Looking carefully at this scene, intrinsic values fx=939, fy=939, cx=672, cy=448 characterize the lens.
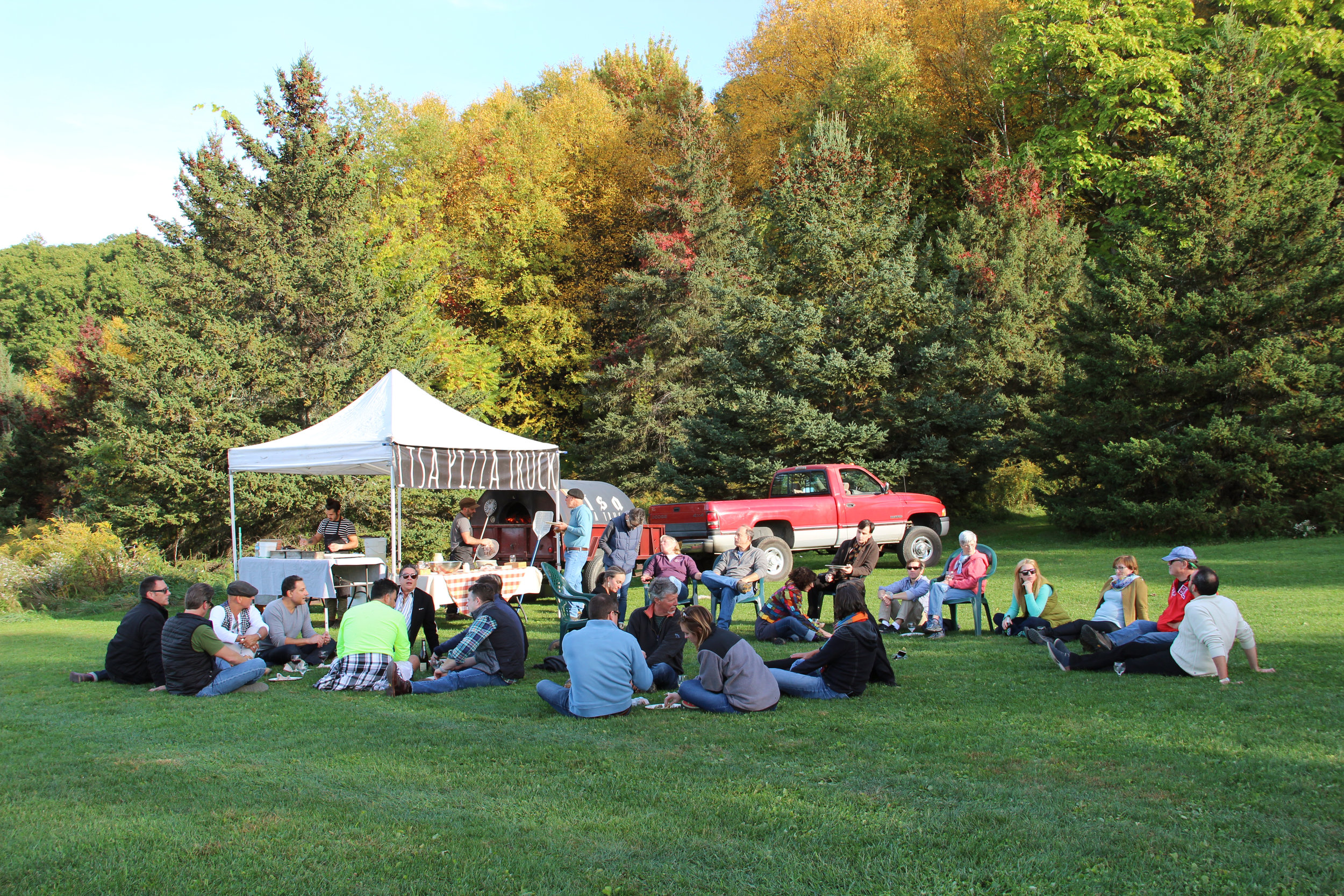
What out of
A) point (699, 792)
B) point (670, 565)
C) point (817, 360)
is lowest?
point (699, 792)

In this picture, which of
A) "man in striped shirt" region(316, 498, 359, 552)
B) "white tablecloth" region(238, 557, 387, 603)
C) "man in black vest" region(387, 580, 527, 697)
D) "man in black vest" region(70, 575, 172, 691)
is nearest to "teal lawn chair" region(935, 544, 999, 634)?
"man in black vest" region(387, 580, 527, 697)

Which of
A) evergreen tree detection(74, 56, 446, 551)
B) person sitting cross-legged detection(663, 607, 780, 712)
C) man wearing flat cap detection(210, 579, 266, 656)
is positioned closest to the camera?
person sitting cross-legged detection(663, 607, 780, 712)

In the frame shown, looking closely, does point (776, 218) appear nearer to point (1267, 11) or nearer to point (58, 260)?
point (1267, 11)

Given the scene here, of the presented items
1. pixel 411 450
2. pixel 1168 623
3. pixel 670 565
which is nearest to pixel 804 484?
pixel 670 565

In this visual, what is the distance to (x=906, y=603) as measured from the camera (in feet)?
33.0

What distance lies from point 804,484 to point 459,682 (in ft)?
33.6

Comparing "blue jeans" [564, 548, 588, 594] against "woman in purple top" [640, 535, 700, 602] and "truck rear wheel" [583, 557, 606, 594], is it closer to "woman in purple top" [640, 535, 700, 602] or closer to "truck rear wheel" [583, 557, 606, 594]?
"woman in purple top" [640, 535, 700, 602]

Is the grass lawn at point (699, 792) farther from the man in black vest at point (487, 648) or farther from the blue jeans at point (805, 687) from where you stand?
the man in black vest at point (487, 648)

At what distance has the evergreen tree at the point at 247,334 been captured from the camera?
20688 millimetres

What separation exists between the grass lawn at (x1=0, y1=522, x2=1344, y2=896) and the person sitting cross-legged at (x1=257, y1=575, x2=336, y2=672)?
123 centimetres

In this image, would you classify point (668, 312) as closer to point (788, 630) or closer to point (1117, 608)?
point (788, 630)

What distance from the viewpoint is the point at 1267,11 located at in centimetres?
2670

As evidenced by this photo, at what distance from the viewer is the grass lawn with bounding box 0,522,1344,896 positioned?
11.6ft

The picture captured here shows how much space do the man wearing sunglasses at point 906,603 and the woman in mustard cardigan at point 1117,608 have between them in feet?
4.39
